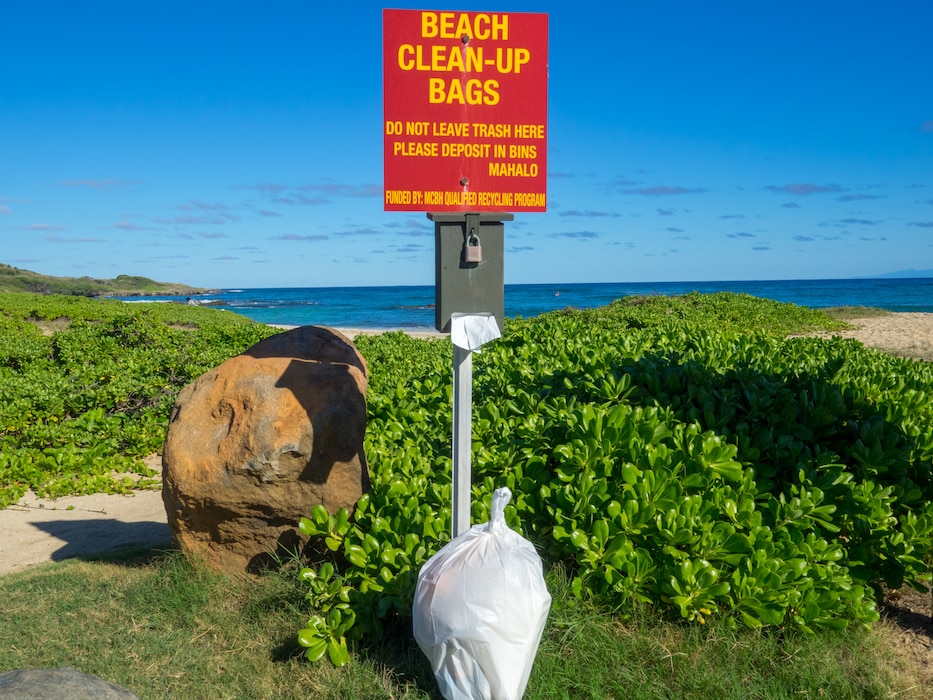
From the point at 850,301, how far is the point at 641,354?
7502 cm

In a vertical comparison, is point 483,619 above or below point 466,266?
below

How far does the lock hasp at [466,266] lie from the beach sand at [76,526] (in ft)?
10.9

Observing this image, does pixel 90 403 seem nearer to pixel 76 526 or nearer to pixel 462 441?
pixel 76 526

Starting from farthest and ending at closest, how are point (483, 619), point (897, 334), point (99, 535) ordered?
point (897, 334) < point (99, 535) < point (483, 619)

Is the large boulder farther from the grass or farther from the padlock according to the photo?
the padlock

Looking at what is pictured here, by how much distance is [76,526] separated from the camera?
6.08 metres

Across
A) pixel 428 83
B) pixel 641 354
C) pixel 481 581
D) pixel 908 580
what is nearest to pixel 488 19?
pixel 428 83

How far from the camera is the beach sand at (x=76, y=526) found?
544 centimetres

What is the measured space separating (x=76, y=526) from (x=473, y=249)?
4.88m

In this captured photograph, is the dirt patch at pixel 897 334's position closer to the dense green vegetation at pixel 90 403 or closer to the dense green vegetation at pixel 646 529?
the dense green vegetation at pixel 646 529

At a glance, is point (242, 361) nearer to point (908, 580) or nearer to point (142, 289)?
point (908, 580)

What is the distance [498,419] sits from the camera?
4766 millimetres

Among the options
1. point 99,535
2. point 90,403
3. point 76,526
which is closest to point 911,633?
point 99,535

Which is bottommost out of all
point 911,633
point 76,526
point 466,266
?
point 76,526
